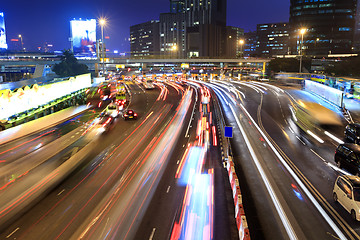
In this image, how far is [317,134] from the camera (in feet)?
101

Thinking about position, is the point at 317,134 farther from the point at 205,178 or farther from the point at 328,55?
the point at 328,55

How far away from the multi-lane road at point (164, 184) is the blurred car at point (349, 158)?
2.72 feet

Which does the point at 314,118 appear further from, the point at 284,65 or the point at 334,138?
the point at 284,65

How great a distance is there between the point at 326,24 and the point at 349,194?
160 meters

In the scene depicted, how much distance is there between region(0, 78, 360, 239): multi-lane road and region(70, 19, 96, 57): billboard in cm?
13068

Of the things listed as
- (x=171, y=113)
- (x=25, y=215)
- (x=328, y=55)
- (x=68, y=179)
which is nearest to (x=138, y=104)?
(x=171, y=113)

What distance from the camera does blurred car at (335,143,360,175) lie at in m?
19.9

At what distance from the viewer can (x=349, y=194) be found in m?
15.0

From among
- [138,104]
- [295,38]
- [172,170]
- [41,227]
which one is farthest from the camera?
[295,38]

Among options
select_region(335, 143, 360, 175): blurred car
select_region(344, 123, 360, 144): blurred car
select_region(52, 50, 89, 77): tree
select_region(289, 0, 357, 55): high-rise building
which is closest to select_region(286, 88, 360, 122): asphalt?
select_region(344, 123, 360, 144): blurred car

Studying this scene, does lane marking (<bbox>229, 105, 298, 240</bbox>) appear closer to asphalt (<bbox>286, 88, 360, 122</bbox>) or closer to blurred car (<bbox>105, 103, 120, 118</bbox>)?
asphalt (<bbox>286, 88, 360, 122</bbox>)

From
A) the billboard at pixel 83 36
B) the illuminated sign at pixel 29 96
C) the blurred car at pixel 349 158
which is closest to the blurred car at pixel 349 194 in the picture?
the blurred car at pixel 349 158

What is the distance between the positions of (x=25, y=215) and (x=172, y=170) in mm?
9237

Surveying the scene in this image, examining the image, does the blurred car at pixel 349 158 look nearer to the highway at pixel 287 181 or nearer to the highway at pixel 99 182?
the highway at pixel 287 181
